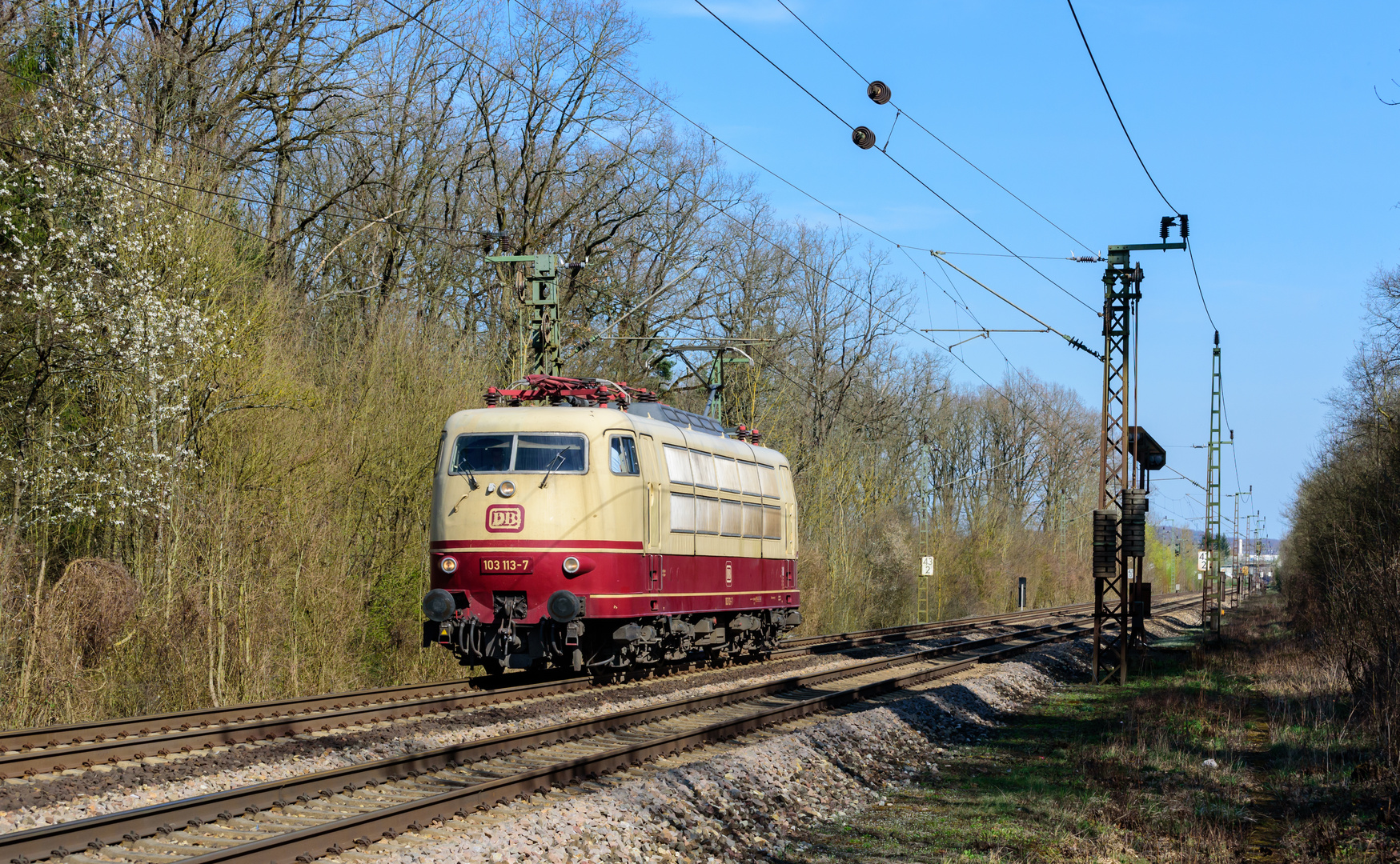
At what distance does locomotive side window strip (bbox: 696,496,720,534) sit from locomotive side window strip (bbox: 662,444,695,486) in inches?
19.8

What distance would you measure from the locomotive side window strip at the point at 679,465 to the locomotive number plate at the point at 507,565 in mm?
2858

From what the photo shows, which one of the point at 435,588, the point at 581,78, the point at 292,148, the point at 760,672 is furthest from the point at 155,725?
the point at 581,78

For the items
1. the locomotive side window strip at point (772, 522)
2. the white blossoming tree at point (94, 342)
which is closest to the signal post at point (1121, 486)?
the locomotive side window strip at point (772, 522)

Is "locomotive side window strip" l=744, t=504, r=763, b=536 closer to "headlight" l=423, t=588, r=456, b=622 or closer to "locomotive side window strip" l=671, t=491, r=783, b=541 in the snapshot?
"locomotive side window strip" l=671, t=491, r=783, b=541

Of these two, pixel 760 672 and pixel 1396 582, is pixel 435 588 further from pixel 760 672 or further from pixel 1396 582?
pixel 1396 582

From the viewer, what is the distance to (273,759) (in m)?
11.1

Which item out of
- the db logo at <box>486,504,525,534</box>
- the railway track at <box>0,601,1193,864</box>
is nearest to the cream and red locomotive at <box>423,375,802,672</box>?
the db logo at <box>486,504,525,534</box>

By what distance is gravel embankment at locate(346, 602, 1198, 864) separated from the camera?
340 inches

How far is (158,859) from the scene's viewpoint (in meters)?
7.75

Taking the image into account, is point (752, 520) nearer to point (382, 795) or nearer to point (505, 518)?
point (505, 518)

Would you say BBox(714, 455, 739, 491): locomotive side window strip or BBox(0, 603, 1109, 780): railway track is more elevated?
BBox(714, 455, 739, 491): locomotive side window strip

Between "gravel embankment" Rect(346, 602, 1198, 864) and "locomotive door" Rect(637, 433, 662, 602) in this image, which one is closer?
"gravel embankment" Rect(346, 602, 1198, 864)

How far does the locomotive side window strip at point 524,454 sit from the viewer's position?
674 inches

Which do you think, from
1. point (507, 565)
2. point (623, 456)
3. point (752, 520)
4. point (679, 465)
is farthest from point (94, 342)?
point (752, 520)
